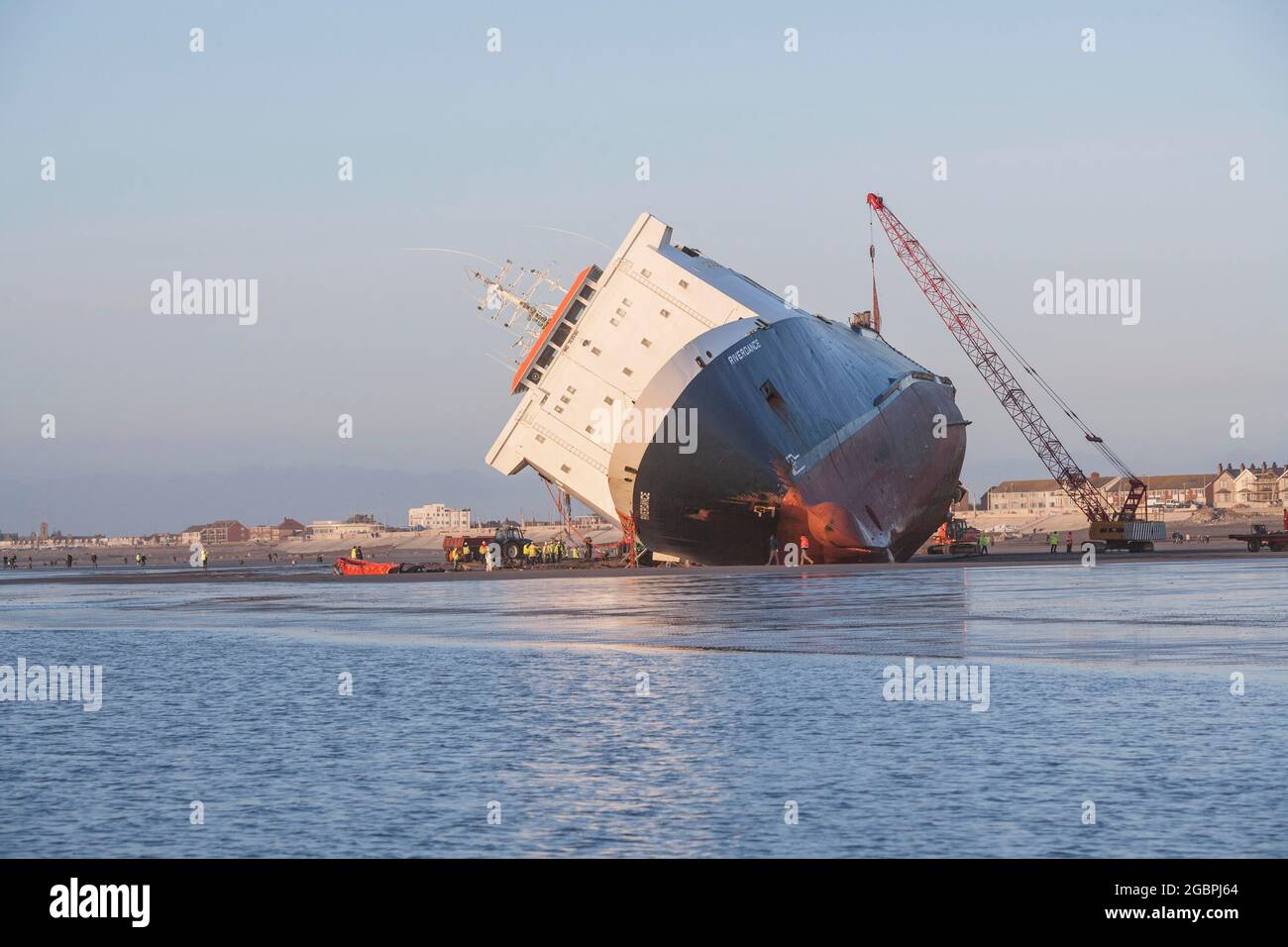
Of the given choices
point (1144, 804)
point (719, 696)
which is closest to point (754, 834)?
point (1144, 804)

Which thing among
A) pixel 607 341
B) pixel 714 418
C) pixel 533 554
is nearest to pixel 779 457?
pixel 714 418

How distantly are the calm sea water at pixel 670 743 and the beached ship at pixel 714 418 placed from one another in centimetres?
2221

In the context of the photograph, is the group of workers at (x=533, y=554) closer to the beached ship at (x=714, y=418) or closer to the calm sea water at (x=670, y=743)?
the beached ship at (x=714, y=418)

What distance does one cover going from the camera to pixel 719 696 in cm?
1984

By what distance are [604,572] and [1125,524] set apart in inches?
1551

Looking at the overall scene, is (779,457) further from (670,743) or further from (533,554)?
(670,743)

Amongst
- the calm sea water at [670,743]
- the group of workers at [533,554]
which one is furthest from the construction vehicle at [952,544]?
the calm sea water at [670,743]

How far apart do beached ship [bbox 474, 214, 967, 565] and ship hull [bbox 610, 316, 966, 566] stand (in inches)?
2.6

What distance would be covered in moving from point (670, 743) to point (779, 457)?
129 feet

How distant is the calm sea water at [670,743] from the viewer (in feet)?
38.0

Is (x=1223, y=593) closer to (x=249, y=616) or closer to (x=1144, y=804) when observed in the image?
(x=249, y=616)

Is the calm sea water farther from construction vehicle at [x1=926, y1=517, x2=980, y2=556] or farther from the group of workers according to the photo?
construction vehicle at [x1=926, y1=517, x2=980, y2=556]

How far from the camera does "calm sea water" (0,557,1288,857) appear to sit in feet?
38.0

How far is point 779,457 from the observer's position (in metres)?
54.9
